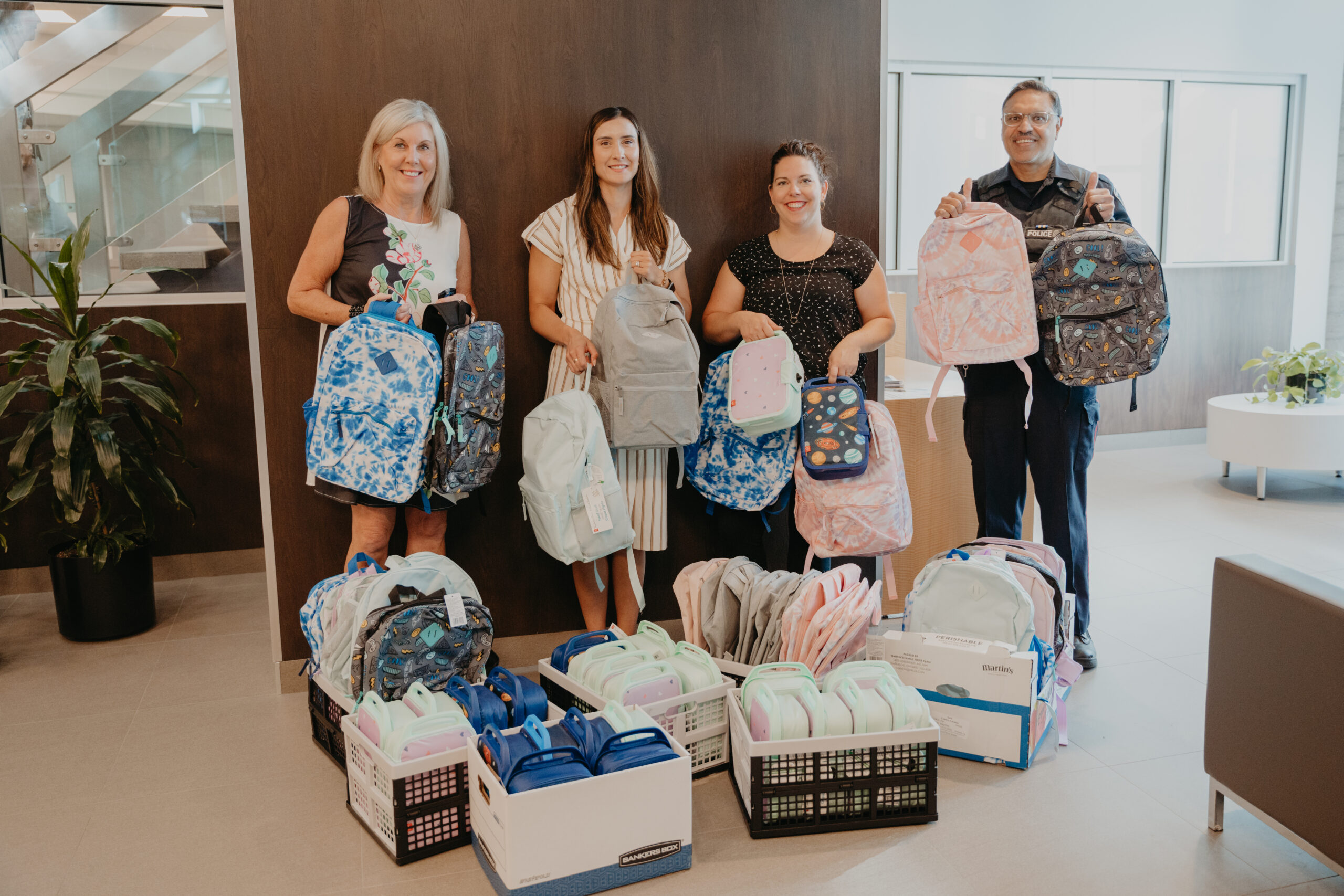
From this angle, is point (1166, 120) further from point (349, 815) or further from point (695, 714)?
point (349, 815)

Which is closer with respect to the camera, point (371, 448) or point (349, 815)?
point (349, 815)

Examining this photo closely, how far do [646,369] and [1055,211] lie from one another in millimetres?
1439

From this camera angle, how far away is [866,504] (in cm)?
317

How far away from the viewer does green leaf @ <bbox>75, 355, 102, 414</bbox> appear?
3.56 metres

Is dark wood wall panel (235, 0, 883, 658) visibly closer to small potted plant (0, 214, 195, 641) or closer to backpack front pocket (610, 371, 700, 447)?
backpack front pocket (610, 371, 700, 447)

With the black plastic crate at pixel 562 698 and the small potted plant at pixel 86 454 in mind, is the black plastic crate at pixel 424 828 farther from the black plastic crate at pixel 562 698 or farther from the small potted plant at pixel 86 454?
the small potted plant at pixel 86 454

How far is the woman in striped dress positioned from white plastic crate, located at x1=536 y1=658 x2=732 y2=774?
638 millimetres

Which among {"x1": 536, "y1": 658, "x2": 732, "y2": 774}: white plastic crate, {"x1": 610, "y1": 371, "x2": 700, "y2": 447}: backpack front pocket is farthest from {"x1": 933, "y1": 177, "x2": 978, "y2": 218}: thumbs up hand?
{"x1": 536, "y1": 658, "x2": 732, "y2": 774}: white plastic crate

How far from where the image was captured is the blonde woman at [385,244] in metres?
3.02

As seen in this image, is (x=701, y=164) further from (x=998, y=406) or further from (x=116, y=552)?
(x=116, y=552)

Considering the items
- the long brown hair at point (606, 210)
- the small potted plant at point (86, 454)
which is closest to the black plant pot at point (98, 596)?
the small potted plant at point (86, 454)

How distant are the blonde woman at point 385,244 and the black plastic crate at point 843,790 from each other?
1.36m

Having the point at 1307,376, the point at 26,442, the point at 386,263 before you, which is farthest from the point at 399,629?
the point at 1307,376

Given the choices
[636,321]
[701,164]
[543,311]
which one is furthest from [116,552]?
[701,164]
